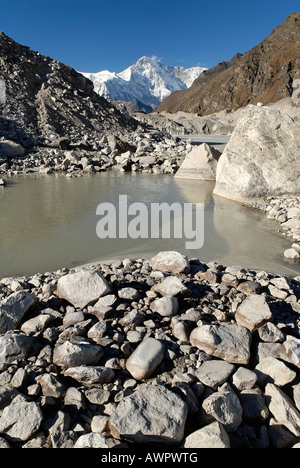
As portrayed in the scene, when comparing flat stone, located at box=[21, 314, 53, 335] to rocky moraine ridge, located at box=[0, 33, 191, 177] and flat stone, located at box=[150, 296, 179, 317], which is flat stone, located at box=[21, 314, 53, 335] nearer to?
flat stone, located at box=[150, 296, 179, 317]

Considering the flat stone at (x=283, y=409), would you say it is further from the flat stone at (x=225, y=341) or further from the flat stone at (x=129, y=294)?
the flat stone at (x=129, y=294)

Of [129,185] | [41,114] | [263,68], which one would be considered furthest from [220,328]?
[263,68]

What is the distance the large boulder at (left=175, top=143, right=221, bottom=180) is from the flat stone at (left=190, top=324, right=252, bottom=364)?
10714 millimetres

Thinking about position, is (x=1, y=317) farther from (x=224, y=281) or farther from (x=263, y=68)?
(x=263, y=68)

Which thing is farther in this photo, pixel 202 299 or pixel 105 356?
pixel 202 299

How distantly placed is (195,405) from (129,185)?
399 inches

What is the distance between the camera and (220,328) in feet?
8.09

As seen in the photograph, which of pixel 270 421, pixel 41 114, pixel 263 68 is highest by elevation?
pixel 263 68

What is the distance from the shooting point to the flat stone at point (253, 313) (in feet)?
8.57

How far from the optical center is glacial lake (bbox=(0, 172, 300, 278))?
4.70m

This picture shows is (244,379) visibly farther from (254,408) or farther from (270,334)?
(270,334)

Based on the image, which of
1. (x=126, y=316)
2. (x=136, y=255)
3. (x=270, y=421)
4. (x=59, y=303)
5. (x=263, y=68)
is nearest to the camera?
(x=270, y=421)

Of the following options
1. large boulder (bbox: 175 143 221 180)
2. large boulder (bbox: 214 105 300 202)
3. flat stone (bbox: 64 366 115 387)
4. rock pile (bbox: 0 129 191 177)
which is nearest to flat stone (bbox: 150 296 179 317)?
flat stone (bbox: 64 366 115 387)

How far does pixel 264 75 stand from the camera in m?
60.2
